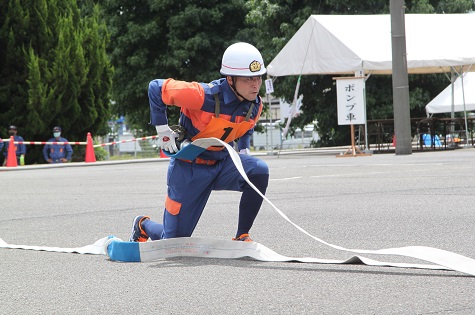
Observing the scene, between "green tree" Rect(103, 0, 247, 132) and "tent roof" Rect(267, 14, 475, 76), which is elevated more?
"green tree" Rect(103, 0, 247, 132)

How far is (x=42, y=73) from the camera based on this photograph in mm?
34250

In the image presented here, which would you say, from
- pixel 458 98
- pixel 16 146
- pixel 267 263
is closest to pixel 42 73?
pixel 16 146

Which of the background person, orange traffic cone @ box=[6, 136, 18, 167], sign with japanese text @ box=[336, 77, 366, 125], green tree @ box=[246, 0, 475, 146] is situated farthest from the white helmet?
green tree @ box=[246, 0, 475, 146]

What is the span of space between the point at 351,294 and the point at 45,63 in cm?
2980

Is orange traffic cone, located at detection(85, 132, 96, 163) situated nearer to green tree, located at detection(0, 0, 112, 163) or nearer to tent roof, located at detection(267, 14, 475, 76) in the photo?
green tree, located at detection(0, 0, 112, 163)

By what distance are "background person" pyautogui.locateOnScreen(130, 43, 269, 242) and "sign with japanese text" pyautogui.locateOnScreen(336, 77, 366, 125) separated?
19139 mm

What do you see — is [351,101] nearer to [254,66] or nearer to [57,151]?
[57,151]

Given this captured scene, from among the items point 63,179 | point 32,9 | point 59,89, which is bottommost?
point 63,179

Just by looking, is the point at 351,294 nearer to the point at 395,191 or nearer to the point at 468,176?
the point at 395,191

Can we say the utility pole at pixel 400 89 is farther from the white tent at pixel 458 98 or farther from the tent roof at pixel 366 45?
the white tent at pixel 458 98

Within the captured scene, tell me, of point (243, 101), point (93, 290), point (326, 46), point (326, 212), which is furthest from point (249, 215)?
point (326, 46)

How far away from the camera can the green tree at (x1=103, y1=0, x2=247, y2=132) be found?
47.8m

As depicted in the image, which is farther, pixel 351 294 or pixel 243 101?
pixel 243 101

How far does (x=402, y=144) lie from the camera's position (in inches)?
1000
